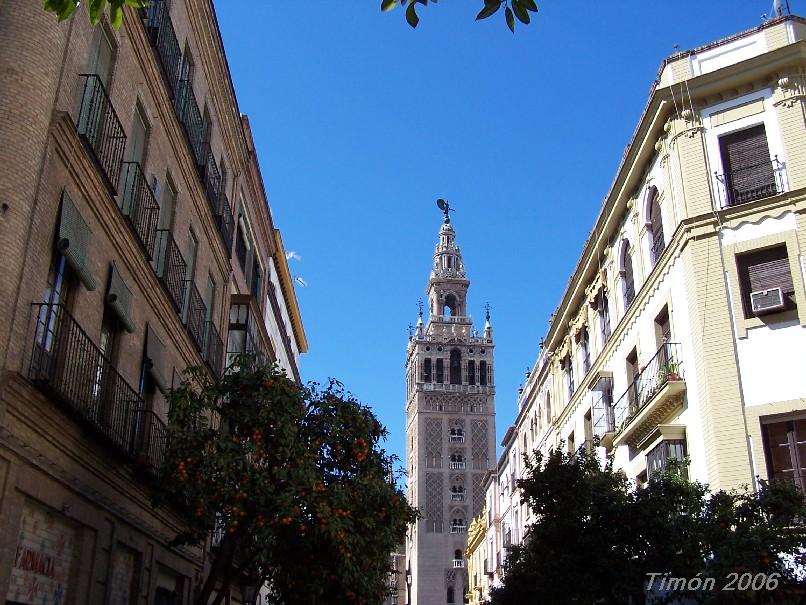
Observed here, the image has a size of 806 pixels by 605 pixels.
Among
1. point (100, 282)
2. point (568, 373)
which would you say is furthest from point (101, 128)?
point (568, 373)

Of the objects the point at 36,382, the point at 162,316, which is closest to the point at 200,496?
the point at 36,382

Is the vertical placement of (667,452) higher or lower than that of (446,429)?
lower

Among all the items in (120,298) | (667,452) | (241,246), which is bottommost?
(667,452)

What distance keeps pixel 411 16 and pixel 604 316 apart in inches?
780

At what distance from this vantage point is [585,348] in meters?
27.1

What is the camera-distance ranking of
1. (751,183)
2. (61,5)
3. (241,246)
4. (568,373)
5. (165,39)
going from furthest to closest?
(568,373)
(241,246)
(751,183)
(165,39)
(61,5)

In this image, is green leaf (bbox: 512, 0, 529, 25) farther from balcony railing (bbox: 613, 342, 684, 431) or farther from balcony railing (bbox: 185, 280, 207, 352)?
balcony railing (bbox: 613, 342, 684, 431)

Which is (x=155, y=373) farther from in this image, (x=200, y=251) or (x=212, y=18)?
(x=212, y=18)

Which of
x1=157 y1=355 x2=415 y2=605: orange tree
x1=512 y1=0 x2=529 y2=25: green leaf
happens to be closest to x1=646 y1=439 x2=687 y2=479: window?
x1=157 y1=355 x2=415 y2=605: orange tree

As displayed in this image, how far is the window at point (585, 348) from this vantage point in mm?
26625

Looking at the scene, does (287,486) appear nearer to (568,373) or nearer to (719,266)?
(719,266)

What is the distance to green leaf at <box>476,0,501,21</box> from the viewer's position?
18.3 feet

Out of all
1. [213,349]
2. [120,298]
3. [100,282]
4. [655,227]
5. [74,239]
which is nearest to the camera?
[74,239]

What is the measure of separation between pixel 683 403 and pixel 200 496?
1056 cm
